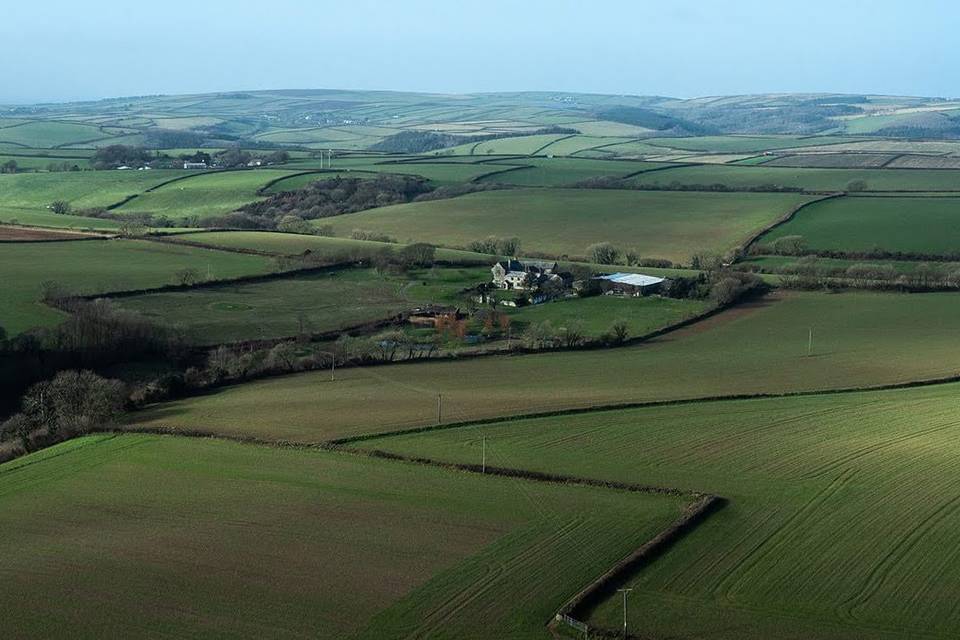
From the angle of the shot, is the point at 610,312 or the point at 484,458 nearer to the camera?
the point at 484,458

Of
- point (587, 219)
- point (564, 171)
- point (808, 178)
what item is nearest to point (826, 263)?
point (587, 219)

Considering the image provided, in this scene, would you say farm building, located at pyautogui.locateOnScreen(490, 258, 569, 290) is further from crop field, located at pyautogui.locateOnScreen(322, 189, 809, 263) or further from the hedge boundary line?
the hedge boundary line

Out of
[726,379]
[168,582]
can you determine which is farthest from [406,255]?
[168,582]

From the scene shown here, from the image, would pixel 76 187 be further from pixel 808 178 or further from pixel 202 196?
pixel 808 178

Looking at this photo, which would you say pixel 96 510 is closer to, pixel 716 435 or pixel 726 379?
pixel 716 435

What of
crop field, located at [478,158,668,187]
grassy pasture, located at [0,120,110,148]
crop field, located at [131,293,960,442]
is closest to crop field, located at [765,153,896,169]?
crop field, located at [478,158,668,187]
